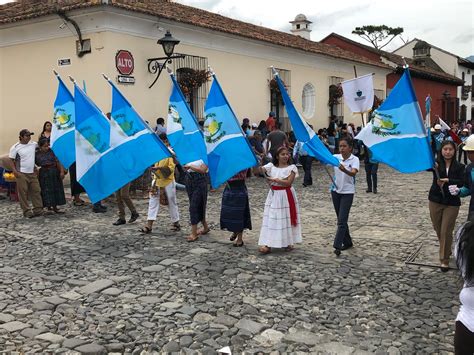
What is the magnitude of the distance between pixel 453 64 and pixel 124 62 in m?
35.2

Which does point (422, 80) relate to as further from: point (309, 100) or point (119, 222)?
point (119, 222)

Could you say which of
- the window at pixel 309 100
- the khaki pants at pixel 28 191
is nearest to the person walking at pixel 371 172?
the khaki pants at pixel 28 191

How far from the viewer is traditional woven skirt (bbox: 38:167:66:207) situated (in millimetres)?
9375

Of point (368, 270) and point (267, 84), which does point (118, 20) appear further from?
point (368, 270)

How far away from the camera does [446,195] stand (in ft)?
18.6

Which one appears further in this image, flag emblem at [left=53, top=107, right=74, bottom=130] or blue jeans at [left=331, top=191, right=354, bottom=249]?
flag emblem at [left=53, top=107, right=74, bottom=130]

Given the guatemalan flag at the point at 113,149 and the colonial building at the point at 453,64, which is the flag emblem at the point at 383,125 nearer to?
the guatemalan flag at the point at 113,149

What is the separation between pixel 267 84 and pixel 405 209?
8608mm

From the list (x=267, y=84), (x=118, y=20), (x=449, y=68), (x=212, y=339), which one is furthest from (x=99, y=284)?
(x=449, y=68)

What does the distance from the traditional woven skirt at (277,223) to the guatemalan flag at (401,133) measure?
129 cm

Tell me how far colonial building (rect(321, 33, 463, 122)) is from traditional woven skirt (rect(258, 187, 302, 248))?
21.6 m

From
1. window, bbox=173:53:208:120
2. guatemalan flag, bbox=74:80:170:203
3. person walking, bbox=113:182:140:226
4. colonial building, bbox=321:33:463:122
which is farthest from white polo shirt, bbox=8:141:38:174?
colonial building, bbox=321:33:463:122

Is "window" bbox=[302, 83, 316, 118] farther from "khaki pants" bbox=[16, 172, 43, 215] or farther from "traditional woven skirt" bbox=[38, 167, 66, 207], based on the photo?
"khaki pants" bbox=[16, 172, 43, 215]

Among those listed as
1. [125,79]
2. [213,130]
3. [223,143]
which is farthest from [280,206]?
[125,79]
